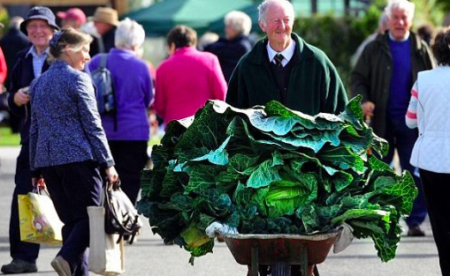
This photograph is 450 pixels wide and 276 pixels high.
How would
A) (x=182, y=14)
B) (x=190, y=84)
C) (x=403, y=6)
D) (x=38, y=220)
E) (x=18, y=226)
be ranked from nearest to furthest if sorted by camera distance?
(x=38, y=220), (x=18, y=226), (x=403, y=6), (x=190, y=84), (x=182, y=14)

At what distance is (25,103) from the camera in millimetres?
9938

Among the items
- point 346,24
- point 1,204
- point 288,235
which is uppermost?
point 288,235

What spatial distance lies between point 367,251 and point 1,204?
4.95 meters

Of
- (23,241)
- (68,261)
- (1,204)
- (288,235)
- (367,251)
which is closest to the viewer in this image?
(288,235)

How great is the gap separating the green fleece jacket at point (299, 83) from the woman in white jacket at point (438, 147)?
885mm

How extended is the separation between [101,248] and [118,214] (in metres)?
0.26

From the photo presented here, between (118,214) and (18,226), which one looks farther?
(18,226)

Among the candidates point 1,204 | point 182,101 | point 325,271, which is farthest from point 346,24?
point 325,271

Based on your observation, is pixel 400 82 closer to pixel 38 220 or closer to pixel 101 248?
pixel 38 220

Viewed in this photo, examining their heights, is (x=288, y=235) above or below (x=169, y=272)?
above

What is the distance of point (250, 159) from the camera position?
6797mm

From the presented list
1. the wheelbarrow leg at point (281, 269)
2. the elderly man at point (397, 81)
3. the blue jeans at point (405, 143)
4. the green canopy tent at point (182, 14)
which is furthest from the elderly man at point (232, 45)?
the green canopy tent at point (182, 14)

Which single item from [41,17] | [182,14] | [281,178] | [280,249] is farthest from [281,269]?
[182,14]

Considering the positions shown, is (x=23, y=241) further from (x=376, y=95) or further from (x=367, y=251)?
(x=376, y=95)
